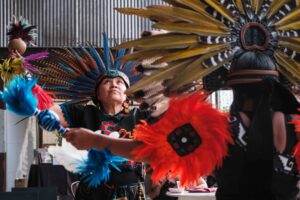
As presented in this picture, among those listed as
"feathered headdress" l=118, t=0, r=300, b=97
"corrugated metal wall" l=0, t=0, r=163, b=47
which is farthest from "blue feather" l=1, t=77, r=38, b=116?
"corrugated metal wall" l=0, t=0, r=163, b=47

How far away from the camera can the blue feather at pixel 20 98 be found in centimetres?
237

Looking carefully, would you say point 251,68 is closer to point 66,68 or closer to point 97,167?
point 97,167

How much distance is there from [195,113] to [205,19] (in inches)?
13.4

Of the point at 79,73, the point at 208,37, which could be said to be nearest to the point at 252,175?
the point at 208,37

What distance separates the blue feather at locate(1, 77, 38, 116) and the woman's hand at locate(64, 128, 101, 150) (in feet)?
1.02

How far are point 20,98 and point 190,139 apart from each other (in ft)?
2.79

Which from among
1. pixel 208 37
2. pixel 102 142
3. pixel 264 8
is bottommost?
pixel 102 142

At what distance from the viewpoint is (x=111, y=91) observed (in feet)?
11.3

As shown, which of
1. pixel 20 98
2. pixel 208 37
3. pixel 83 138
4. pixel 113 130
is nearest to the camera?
pixel 208 37

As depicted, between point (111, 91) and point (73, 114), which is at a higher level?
point (111, 91)

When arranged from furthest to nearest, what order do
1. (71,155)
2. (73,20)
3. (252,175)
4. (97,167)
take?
(73,20) → (71,155) → (97,167) → (252,175)

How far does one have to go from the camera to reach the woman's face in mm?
3422

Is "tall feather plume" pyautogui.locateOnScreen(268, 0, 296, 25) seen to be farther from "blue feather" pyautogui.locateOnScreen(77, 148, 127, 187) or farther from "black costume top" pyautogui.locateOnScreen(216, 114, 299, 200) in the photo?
"blue feather" pyautogui.locateOnScreen(77, 148, 127, 187)

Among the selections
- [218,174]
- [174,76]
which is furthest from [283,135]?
[174,76]
